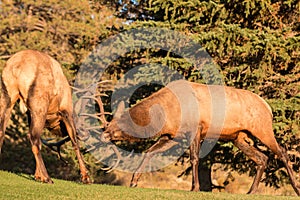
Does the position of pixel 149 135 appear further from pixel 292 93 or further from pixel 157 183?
pixel 157 183

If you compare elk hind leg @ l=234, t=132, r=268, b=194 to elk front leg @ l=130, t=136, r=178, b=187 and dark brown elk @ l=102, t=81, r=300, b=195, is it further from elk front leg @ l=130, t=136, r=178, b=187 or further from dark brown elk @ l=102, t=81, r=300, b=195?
elk front leg @ l=130, t=136, r=178, b=187

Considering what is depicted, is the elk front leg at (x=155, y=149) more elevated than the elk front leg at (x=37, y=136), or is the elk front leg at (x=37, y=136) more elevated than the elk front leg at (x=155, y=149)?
the elk front leg at (x=37, y=136)

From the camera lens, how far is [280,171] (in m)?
14.6

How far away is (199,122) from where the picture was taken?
11016mm

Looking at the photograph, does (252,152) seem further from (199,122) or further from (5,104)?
(5,104)

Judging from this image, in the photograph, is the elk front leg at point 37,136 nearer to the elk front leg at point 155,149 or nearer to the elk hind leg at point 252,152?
the elk front leg at point 155,149

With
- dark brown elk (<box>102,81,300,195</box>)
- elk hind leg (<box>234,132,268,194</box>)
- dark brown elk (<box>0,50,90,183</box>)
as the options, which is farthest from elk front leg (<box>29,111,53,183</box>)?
elk hind leg (<box>234,132,268,194</box>)

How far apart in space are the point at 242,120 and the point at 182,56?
2599mm

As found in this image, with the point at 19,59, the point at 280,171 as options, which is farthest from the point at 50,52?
the point at 19,59

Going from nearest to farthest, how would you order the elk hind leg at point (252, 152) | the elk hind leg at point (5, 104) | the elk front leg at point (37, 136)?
1. the elk front leg at point (37, 136)
2. the elk hind leg at point (5, 104)
3. the elk hind leg at point (252, 152)

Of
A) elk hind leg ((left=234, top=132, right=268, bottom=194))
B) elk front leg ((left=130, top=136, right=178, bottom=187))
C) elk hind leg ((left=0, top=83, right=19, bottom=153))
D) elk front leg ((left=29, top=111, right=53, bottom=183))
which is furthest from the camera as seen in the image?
elk hind leg ((left=234, top=132, right=268, bottom=194))

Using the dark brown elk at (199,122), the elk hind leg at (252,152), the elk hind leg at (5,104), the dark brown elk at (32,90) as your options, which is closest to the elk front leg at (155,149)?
the dark brown elk at (199,122)

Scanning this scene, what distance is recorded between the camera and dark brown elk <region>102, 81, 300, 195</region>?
10953 mm

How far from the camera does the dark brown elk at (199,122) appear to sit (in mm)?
10953
